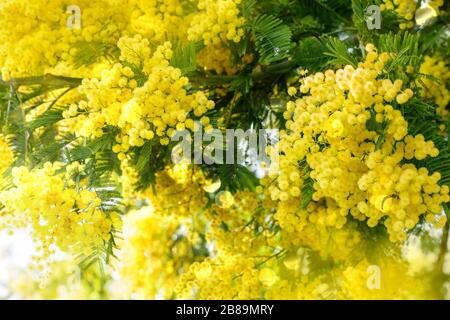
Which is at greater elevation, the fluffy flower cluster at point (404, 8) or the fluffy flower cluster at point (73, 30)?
the fluffy flower cluster at point (404, 8)

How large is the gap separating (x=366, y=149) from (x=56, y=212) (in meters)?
0.66

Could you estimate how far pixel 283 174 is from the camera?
1.42 metres

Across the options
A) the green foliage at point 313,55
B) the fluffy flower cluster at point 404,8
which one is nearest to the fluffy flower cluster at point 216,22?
the green foliage at point 313,55

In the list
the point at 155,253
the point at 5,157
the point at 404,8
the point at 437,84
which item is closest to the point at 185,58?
the point at 5,157

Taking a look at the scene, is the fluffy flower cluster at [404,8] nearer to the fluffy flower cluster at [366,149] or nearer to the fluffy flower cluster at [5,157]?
the fluffy flower cluster at [366,149]

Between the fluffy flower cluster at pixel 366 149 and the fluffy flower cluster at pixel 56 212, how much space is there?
43cm

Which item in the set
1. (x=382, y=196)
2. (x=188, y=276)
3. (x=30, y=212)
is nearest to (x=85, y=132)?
(x=30, y=212)

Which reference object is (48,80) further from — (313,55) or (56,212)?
(313,55)

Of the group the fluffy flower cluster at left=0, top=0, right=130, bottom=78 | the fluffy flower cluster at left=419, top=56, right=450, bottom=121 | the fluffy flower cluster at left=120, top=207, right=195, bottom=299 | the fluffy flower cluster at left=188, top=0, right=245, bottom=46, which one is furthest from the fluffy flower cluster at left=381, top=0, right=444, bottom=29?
the fluffy flower cluster at left=120, top=207, right=195, bottom=299

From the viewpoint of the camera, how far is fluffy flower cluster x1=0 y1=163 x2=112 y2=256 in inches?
55.1

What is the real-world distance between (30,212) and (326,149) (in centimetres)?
63

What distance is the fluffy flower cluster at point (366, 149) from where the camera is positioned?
1245 millimetres

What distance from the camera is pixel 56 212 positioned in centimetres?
140

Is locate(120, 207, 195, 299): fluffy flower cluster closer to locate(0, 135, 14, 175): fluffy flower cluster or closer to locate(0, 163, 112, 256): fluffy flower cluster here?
locate(0, 135, 14, 175): fluffy flower cluster
